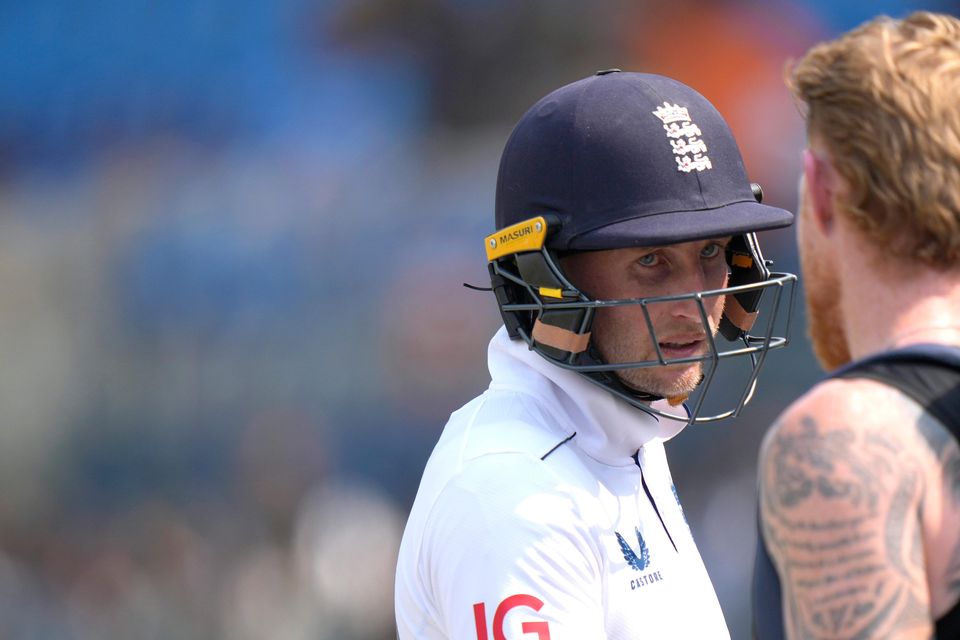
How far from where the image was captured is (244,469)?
11.8 feet

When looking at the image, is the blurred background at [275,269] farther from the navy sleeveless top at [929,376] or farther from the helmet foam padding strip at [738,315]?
the navy sleeveless top at [929,376]

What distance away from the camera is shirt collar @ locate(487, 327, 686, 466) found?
6.19 ft

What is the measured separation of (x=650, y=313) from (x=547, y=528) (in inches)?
18.4

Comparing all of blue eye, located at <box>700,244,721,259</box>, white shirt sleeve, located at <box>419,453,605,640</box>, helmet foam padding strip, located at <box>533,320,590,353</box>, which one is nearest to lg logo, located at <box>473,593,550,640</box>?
white shirt sleeve, located at <box>419,453,605,640</box>

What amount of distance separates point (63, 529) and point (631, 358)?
7.49 feet

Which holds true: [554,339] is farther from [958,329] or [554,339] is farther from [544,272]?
[958,329]

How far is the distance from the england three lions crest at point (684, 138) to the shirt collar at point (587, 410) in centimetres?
40

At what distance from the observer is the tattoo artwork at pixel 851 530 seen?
108cm

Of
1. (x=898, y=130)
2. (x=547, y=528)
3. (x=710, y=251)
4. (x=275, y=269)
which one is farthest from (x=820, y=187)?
(x=275, y=269)

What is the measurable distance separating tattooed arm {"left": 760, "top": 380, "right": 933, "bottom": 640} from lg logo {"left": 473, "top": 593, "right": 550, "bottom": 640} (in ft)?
1.68

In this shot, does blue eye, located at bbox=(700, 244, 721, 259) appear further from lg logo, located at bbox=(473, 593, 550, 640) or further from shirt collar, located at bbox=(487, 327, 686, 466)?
lg logo, located at bbox=(473, 593, 550, 640)

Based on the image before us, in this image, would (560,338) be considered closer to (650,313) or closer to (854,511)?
(650,313)

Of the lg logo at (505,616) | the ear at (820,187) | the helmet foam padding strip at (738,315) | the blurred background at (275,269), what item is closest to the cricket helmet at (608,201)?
the helmet foam padding strip at (738,315)

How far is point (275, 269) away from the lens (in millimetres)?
3619
